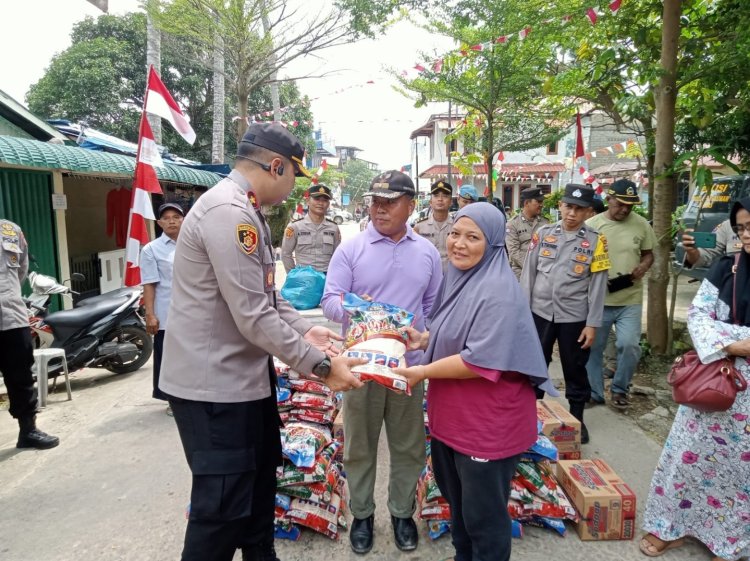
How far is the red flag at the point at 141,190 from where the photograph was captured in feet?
17.4

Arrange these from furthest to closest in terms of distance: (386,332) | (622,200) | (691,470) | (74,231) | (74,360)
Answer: (74,231) → (74,360) → (622,200) → (691,470) → (386,332)

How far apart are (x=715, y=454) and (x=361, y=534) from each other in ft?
5.79

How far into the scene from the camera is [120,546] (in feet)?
8.42

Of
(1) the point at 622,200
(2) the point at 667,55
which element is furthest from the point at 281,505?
(2) the point at 667,55

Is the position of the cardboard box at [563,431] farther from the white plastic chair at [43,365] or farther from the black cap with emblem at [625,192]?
the white plastic chair at [43,365]

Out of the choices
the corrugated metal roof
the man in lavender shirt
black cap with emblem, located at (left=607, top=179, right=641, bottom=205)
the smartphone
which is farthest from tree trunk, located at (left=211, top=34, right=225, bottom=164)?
the smartphone

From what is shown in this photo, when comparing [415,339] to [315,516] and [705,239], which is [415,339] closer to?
[315,516]

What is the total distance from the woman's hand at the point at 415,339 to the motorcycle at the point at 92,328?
412 centimetres

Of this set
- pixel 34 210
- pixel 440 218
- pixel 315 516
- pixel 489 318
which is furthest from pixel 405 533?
pixel 34 210

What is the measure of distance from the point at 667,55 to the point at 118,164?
273 inches

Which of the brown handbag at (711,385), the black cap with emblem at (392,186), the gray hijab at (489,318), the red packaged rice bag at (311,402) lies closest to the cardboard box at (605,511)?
the brown handbag at (711,385)

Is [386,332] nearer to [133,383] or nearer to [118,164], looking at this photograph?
[133,383]

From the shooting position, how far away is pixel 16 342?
3598mm

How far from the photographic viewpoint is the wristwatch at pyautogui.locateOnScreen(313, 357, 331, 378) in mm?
1916
